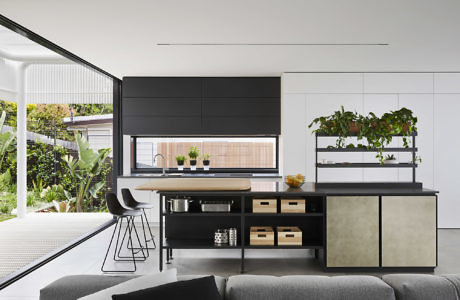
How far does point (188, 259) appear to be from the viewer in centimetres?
438

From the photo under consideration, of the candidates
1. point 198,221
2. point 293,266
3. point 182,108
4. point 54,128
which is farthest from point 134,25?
point 54,128

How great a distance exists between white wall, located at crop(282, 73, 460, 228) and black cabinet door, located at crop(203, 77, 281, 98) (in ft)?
1.43

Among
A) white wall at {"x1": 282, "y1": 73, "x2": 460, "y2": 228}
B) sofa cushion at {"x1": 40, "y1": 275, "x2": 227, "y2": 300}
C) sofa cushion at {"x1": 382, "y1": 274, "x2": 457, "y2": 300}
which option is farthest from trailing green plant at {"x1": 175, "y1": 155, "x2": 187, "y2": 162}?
sofa cushion at {"x1": 382, "y1": 274, "x2": 457, "y2": 300}

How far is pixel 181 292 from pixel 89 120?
6.81m

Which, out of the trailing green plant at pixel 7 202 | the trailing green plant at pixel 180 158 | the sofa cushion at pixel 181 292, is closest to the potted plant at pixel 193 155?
the trailing green plant at pixel 180 158

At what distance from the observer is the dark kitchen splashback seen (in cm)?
636

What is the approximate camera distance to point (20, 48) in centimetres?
564

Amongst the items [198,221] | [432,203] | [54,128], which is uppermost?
[54,128]

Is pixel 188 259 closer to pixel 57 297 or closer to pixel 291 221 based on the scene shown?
pixel 291 221

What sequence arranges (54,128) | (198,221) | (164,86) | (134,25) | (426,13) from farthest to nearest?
(54,128) → (164,86) → (198,221) → (134,25) → (426,13)

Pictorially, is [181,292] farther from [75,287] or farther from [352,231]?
[352,231]

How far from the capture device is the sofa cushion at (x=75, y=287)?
5.54 ft

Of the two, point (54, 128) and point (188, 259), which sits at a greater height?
point (54, 128)

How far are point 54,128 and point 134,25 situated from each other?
4.75m
